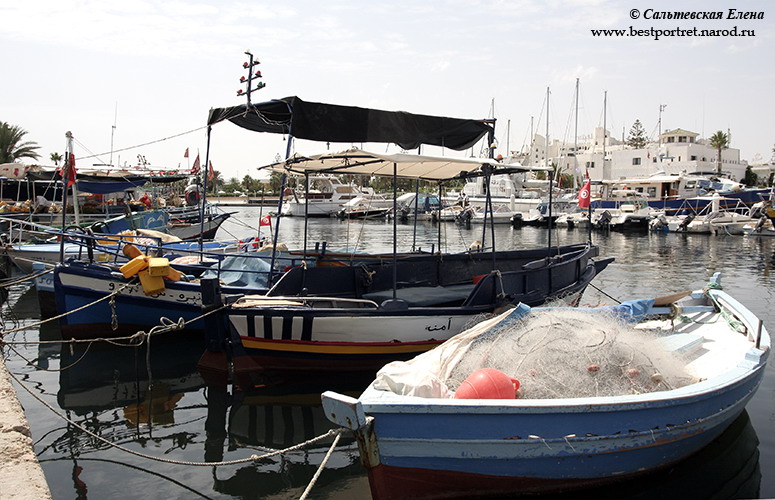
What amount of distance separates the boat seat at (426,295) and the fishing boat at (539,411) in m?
3.35

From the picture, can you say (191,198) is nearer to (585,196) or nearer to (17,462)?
(585,196)

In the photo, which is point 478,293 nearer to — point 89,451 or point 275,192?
point 89,451

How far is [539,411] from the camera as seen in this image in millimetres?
5125

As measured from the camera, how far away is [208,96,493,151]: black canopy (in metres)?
9.30

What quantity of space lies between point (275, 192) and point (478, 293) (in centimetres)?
11575

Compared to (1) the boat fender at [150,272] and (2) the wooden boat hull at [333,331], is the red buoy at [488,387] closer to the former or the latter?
(2) the wooden boat hull at [333,331]

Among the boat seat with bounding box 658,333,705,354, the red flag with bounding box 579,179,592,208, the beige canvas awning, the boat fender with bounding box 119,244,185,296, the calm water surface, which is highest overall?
the red flag with bounding box 579,179,592,208

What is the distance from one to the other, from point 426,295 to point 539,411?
229 inches

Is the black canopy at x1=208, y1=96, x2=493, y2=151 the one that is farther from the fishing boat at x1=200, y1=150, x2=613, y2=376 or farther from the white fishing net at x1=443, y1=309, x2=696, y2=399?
the white fishing net at x1=443, y1=309, x2=696, y2=399

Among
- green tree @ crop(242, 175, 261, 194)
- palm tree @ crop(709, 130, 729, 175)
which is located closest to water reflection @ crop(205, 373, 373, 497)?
palm tree @ crop(709, 130, 729, 175)

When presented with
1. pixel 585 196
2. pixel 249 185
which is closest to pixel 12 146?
pixel 585 196

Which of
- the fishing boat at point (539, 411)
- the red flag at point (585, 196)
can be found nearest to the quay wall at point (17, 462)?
the fishing boat at point (539, 411)

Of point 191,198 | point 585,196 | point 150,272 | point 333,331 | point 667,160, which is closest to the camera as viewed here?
point 333,331

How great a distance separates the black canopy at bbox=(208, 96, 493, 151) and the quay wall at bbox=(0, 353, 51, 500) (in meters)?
5.33
